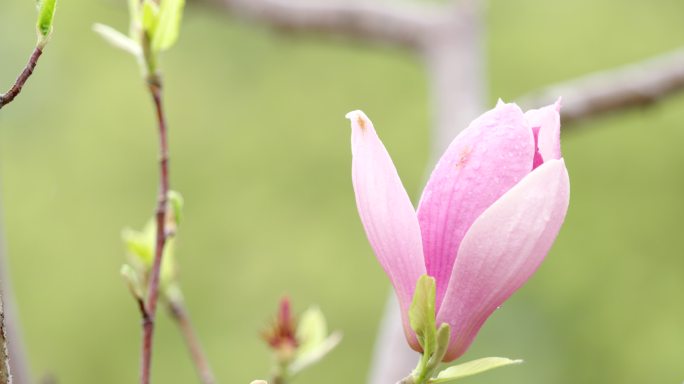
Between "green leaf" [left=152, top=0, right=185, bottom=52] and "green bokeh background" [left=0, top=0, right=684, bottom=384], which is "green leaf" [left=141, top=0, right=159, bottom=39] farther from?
Result: "green bokeh background" [left=0, top=0, right=684, bottom=384]

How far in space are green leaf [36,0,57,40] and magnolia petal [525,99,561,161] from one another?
16 centimetres

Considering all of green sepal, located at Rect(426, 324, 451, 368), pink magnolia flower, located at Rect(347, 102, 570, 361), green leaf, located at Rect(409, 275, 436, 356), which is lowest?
green sepal, located at Rect(426, 324, 451, 368)

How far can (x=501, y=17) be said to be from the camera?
153 inches

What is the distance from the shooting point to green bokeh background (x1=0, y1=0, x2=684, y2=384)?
337 centimetres

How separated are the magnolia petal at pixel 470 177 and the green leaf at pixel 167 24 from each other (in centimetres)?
14

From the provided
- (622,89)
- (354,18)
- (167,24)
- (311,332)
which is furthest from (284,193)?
(167,24)

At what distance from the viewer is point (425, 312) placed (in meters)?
0.31

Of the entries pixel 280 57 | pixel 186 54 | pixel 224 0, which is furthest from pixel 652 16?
pixel 224 0

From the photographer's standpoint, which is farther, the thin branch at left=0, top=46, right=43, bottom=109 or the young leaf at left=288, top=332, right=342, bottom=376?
the young leaf at left=288, top=332, right=342, bottom=376

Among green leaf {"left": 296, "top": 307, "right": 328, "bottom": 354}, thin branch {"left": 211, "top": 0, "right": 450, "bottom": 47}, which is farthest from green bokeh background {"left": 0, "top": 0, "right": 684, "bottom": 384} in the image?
green leaf {"left": 296, "top": 307, "right": 328, "bottom": 354}

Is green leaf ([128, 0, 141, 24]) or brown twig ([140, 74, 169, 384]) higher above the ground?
green leaf ([128, 0, 141, 24])

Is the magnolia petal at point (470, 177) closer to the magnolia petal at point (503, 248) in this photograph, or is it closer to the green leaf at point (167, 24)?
the magnolia petal at point (503, 248)

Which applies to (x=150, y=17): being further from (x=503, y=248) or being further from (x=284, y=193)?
(x=284, y=193)

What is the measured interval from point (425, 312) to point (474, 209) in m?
0.04
